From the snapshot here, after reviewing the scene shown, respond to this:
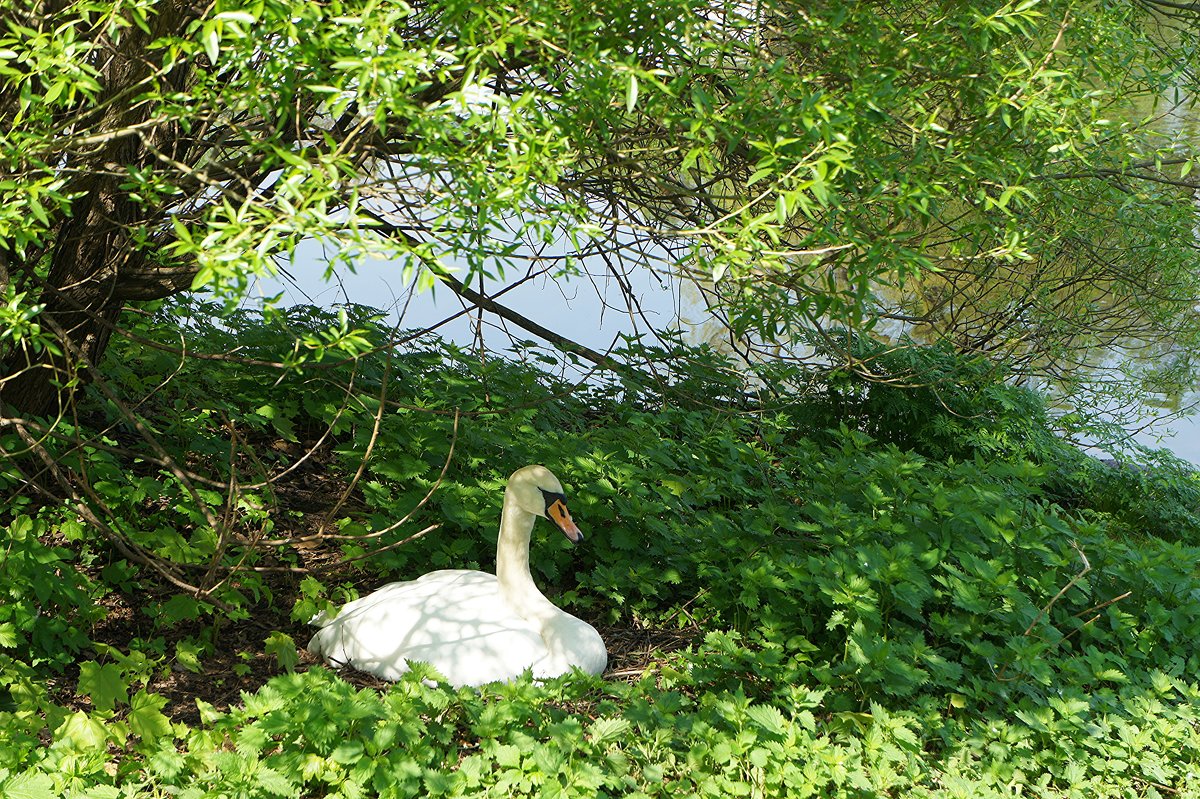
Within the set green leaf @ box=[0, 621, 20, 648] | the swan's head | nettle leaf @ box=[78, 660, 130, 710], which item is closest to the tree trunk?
green leaf @ box=[0, 621, 20, 648]

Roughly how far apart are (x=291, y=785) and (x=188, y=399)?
3494mm

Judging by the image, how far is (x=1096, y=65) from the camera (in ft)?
14.6

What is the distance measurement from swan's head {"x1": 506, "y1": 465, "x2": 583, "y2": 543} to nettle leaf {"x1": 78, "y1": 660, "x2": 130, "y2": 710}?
172cm

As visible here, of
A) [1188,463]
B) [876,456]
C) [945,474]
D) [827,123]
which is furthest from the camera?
[1188,463]

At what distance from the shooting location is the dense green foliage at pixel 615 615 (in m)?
3.60

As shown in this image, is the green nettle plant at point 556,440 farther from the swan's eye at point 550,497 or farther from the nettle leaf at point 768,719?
the swan's eye at point 550,497

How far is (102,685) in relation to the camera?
3961 mm

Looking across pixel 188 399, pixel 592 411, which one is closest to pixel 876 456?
pixel 592 411

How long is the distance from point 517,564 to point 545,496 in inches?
12.4

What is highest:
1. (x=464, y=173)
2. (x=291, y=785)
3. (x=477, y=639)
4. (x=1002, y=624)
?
(x=464, y=173)

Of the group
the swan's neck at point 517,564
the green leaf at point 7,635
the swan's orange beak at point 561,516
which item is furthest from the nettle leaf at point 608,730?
the green leaf at point 7,635

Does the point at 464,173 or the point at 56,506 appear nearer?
the point at 464,173

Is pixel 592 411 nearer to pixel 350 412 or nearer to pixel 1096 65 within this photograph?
pixel 350 412

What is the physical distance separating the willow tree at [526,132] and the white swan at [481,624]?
0.94 meters
